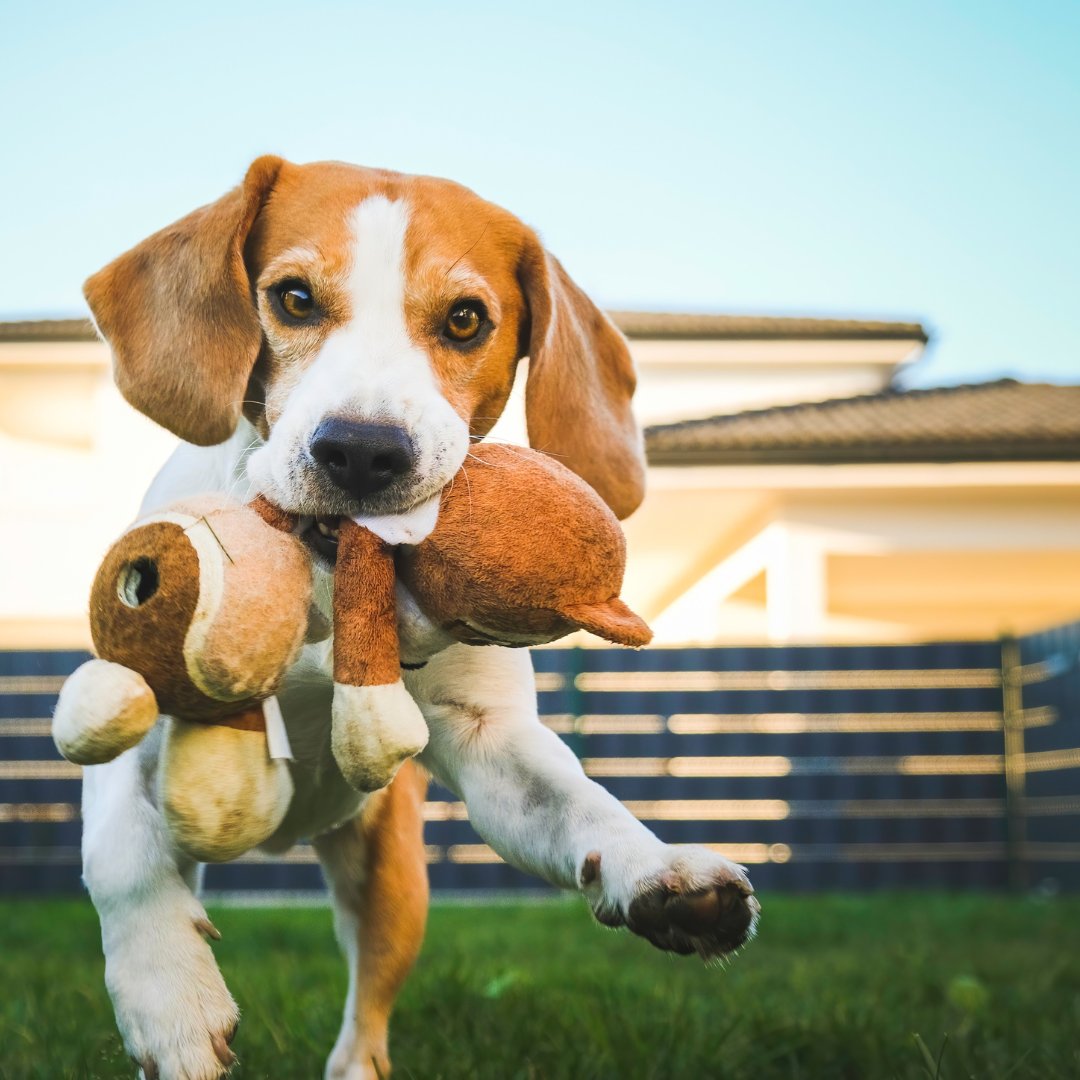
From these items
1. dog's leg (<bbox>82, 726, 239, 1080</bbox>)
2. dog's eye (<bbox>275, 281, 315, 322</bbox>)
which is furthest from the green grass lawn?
dog's eye (<bbox>275, 281, 315, 322</bbox>)

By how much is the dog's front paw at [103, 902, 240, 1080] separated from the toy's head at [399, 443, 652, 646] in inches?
24.7

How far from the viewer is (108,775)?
2400 mm

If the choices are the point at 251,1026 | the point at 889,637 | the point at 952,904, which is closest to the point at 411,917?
the point at 251,1026

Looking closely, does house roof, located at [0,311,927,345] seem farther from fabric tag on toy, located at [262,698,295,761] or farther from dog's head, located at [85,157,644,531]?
fabric tag on toy, located at [262,698,295,761]

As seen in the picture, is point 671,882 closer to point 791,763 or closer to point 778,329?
point 791,763

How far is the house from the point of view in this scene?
11695mm

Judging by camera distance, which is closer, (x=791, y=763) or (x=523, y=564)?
(x=523, y=564)

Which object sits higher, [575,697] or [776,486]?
[776,486]

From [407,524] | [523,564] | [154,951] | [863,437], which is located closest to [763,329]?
[863,437]

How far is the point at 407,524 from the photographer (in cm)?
208

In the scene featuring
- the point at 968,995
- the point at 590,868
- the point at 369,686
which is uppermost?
the point at 369,686

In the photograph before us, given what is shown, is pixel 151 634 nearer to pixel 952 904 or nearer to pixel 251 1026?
pixel 251 1026

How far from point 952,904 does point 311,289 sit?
7.11 m

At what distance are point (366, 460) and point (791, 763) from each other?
8.74m
